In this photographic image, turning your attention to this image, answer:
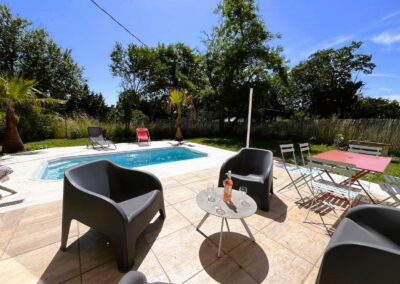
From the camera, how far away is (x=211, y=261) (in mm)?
1965

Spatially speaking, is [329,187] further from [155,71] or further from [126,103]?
[126,103]

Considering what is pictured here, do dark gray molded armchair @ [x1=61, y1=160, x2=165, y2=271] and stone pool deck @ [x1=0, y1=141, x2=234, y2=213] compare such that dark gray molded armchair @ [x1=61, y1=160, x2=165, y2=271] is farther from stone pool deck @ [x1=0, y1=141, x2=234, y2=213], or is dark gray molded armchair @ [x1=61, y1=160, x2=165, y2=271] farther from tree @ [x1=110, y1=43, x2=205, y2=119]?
tree @ [x1=110, y1=43, x2=205, y2=119]

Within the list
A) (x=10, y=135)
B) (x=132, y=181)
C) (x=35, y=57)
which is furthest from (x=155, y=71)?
(x=132, y=181)

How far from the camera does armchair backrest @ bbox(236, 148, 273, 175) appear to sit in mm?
3541

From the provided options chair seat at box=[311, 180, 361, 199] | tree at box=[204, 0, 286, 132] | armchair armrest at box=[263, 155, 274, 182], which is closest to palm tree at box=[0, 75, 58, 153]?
armchair armrest at box=[263, 155, 274, 182]

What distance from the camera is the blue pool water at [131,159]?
18.7 ft

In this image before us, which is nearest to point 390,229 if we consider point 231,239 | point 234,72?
point 231,239

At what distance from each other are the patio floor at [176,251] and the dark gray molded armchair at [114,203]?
206mm

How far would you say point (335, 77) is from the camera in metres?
17.8

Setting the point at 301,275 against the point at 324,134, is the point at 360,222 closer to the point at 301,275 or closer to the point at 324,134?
the point at 301,275

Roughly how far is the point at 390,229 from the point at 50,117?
1362 cm

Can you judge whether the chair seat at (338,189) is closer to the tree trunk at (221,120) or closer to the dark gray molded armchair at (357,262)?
the dark gray molded armchair at (357,262)

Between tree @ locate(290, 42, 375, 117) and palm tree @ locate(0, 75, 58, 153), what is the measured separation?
18.1 metres

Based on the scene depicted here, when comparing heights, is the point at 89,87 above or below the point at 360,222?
above
